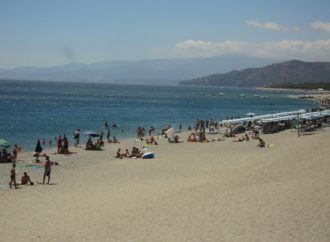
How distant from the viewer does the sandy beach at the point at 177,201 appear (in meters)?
10.7

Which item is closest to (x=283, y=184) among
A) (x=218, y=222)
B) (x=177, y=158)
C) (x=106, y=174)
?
(x=218, y=222)

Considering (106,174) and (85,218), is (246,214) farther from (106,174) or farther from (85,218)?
(106,174)

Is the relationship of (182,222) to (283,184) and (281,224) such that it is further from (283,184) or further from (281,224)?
(283,184)

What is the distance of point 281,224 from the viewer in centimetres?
1088

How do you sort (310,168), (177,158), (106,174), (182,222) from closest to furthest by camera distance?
(182,222) < (310,168) < (106,174) < (177,158)

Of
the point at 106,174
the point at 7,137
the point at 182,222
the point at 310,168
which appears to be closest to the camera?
the point at 182,222

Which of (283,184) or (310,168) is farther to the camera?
(310,168)

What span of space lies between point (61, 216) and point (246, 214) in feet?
17.1

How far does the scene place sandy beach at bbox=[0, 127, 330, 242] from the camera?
10.7 meters

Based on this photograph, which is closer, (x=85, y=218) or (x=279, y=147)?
(x=85, y=218)

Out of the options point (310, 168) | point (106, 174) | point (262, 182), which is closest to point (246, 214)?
point (262, 182)

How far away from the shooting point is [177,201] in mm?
13852

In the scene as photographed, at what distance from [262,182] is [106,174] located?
7.63 m

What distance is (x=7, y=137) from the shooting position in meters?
36.0
